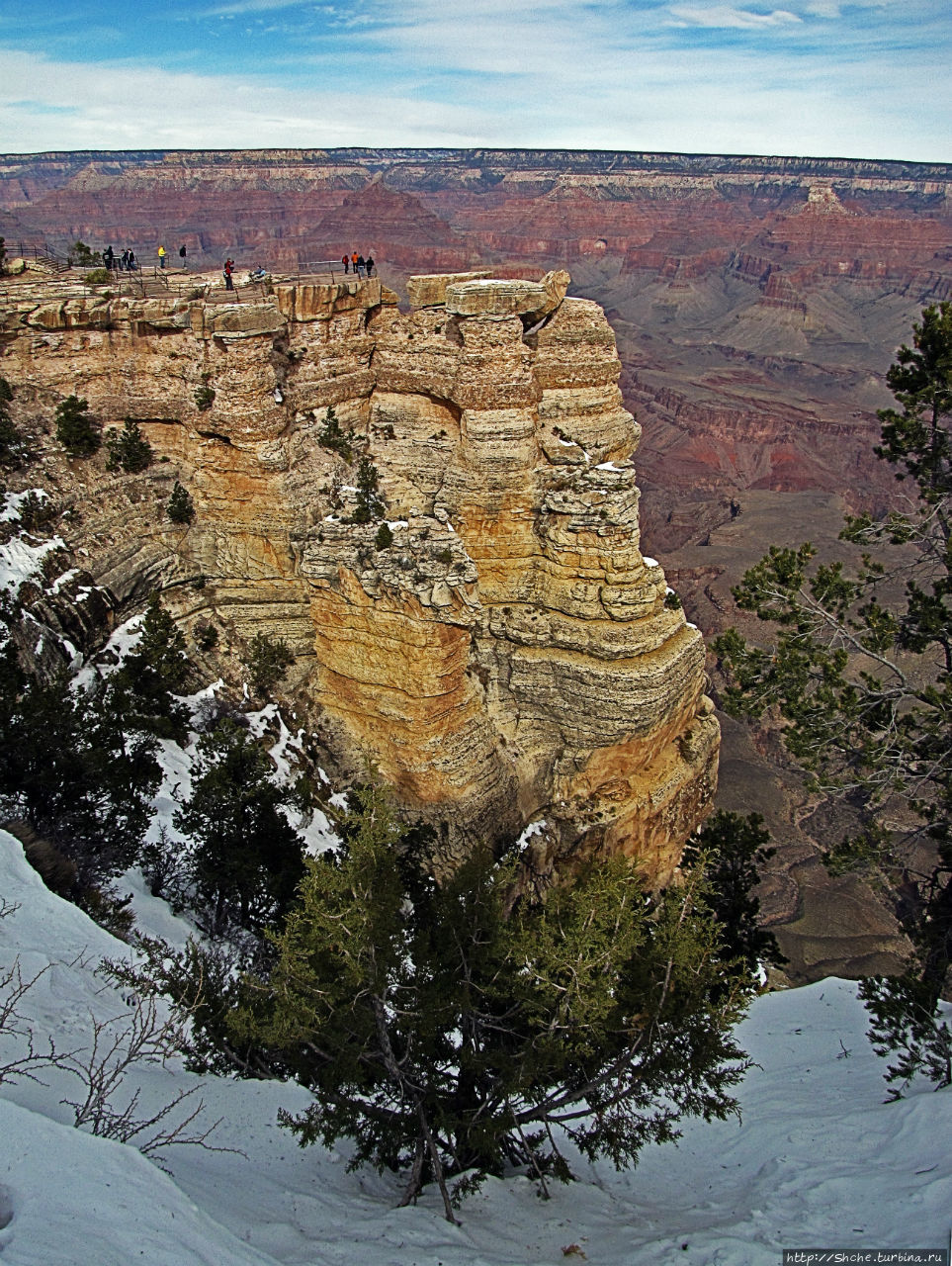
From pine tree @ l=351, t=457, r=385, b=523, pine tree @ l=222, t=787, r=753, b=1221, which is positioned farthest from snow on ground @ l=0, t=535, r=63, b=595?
pine tree @ l=222, t=787, r=753, b=1221

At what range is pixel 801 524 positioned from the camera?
82062 mm

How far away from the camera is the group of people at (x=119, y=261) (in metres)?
27.2

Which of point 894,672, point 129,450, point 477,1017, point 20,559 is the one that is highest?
point 129,450

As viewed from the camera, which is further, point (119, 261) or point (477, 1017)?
point (119, 261)

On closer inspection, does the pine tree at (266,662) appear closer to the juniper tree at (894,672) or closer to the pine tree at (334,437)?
the pine tree at (334,437)

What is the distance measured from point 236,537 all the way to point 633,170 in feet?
695

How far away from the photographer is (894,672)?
14.5 meters

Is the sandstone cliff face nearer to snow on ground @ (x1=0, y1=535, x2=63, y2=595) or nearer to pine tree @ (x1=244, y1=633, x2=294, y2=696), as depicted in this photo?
pine tree @ (x1=244, y1=633, x2=294, y2=696)

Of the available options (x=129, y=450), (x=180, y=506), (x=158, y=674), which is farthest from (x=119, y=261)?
(x=158, y=674)

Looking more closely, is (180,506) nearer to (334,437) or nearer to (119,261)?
(334,437)

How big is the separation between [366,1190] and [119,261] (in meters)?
29.8

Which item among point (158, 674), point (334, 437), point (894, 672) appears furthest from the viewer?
point (334, 437)

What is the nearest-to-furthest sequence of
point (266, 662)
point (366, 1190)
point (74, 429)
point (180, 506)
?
point (366, 1190)
point (74, 429)
point (266, 662)
point (180, 506)

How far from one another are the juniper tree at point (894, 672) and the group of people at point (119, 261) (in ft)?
79.9
